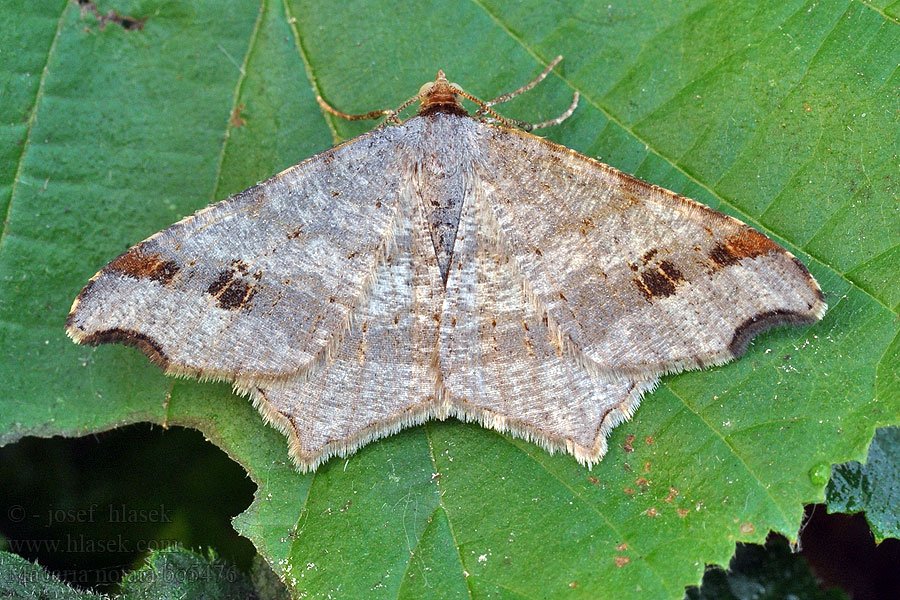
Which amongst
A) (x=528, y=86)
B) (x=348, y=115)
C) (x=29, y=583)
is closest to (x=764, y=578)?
(x=528, y=86)

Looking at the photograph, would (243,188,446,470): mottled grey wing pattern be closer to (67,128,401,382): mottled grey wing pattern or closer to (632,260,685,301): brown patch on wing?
(67,128,401,382): mottled grey wing pattern

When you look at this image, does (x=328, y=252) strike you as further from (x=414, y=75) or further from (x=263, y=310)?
(x=414, y=75)

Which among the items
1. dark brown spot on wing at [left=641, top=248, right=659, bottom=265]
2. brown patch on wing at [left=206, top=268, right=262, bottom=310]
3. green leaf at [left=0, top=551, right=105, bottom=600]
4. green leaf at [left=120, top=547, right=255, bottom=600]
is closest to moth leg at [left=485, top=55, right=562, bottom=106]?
dark brown spot on wing at [left=641, top=248, right=659, bottom=265]

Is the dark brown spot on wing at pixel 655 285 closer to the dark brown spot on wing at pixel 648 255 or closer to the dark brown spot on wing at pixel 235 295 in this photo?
the dark brown spot on wing at pixel 648 255

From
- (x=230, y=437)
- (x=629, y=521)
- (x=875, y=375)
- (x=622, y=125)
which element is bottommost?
(x=230, y=437)

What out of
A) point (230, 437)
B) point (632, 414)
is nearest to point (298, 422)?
point (230, 437)

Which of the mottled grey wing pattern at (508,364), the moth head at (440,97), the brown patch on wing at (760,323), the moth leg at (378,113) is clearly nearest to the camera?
the brown patch on wing at (760,323)

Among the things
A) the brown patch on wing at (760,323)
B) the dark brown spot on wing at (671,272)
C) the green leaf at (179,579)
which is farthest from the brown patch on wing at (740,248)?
the green leaf at (179,579)
